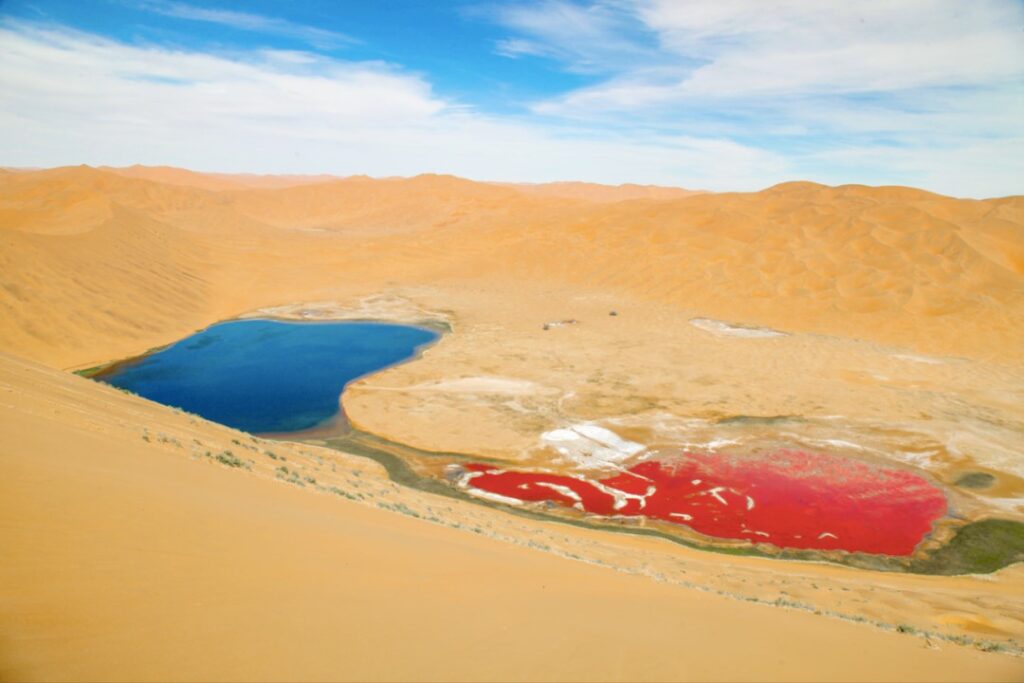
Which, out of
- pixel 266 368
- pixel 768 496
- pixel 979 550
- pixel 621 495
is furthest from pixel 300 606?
pixel 266 368

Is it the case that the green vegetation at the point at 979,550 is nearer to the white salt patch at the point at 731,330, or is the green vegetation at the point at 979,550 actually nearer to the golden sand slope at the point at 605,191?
the white salt patch at the point at 731,330

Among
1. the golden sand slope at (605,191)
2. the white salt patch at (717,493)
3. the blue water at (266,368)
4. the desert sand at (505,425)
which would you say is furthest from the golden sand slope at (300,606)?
the golden sand slope at (605,191)

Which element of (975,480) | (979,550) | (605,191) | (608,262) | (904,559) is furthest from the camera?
(605,191)

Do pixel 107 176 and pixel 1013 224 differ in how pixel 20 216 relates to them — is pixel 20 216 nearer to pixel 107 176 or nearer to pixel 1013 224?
pixel 107 176

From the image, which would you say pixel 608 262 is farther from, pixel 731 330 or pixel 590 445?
pixel 590 445

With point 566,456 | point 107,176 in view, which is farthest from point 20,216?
point 566,456

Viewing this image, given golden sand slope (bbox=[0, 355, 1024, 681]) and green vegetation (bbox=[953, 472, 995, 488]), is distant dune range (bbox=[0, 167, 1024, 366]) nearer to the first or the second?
green vegetation (bbox=[953, 472, 995, 488])
